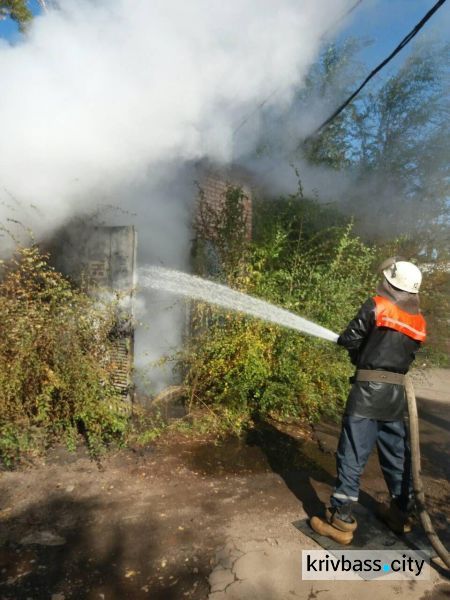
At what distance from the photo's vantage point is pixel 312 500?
3229mm

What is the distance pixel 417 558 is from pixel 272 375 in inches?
96.9

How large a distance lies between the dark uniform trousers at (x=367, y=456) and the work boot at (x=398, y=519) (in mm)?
41

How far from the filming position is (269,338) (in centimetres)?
490

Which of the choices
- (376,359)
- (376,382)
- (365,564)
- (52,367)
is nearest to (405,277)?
(376,359)

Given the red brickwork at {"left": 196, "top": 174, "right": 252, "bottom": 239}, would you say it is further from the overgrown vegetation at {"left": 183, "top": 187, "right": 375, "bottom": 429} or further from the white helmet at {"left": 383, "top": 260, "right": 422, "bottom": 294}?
the white helmet at {"left": 383, "top": 260, "right": 422, "bottom": 294}

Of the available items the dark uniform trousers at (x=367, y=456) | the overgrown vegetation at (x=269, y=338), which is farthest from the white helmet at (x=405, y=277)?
the overgrown vegetation at (x=269, y=338)

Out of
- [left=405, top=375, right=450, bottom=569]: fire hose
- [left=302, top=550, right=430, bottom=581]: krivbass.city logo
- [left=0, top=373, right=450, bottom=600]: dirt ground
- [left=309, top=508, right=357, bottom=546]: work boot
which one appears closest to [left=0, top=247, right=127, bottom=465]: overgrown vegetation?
[left=0, top=373, right=450, bottom=600]: dirt ground

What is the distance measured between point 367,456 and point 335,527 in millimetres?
502

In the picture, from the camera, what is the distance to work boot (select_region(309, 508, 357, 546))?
8.73 ft

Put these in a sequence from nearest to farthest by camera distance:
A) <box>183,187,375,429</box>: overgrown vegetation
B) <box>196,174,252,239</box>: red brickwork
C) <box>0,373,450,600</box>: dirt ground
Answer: <box>0,373,450,600</box>: dirt ground < <box>183,187,375,429</box>: overgrown vegetation < <box>196,174,252,239</box>: red brickwork

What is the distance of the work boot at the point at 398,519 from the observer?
9.27ft

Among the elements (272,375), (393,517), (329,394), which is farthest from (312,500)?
(329,394)

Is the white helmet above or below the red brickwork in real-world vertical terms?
below

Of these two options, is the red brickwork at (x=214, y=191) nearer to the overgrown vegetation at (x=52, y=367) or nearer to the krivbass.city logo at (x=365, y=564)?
A: the overgrown vegetation at (x=52, y=367)
